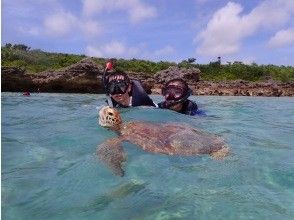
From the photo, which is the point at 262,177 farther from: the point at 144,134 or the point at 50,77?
the point at 50,77

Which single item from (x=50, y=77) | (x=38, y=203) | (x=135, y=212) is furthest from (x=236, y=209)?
(x=50, y=77)

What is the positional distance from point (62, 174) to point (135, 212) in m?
1.35

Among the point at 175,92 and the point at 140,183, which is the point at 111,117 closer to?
the point at 140,183

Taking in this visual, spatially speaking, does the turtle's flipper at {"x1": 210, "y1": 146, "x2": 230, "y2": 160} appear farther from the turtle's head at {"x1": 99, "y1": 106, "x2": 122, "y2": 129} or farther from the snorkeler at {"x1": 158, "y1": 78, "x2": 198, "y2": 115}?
the snorkeler at {"x1": 158, "y1": 78, "x2": 198, "y2": 115}

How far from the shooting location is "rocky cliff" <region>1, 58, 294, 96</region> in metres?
23.1

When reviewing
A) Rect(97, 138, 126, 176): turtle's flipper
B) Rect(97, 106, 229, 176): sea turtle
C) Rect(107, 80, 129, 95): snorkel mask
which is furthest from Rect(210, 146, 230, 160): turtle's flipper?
Rect(107, 80, 129, 95): snorkel mask

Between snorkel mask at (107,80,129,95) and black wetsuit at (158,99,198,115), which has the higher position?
snorkel mask at (107,80,129,95)

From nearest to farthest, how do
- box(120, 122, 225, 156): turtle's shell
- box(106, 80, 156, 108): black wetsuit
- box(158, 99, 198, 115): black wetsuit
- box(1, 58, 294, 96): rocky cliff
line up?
box(120, 122, 225, 156): turtle's shell → box(158, 99, 198, 115): black wetsuit → box(106, 80, 156, 108): black wetsuit → box(1, 58, 294, 96): rocky cliff

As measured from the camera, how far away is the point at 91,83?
79.7 feet

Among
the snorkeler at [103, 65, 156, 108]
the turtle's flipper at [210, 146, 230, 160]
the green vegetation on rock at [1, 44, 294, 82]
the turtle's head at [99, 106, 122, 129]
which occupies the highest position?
the green vegetation on rock at [1, 44, 294, 82]

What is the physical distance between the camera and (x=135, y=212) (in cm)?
314

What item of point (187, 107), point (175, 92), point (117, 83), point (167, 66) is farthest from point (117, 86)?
point (167, 66)

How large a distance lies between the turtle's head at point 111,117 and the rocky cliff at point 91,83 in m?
17.3

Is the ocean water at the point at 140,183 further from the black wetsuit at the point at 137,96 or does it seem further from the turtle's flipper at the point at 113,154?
the black wetsuit at the point at 137,96
